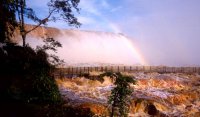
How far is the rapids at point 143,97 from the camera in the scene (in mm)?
26206

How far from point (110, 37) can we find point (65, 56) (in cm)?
3505

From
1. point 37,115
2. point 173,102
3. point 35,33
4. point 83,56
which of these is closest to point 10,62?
point 37,115

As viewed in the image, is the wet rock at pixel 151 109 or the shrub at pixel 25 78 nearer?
the shrub at pixel 25 78

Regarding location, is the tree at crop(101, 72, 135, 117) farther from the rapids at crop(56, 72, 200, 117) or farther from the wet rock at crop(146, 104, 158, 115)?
the wet rock at crop(146, 104, 158, 115)

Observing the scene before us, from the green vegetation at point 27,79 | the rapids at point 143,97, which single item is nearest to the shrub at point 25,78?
the green vegetation at point 27,79

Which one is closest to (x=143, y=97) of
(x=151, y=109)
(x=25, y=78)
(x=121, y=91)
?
(x=151, y=109)

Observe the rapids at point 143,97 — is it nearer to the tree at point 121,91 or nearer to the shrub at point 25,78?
the shrub at point 25,78

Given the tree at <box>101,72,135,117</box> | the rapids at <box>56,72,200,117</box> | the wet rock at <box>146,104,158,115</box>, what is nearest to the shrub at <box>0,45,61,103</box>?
the rapids at <box>56,72,200,117</box>

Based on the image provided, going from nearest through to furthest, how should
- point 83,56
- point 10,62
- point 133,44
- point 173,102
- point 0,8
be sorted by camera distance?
point 0,8
point 10,62
point 173,102
point 83,56
point 133,44

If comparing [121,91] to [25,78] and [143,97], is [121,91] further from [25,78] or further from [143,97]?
[143,97]

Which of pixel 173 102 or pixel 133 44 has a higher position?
pixel 133 44

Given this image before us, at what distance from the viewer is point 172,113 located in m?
26.9

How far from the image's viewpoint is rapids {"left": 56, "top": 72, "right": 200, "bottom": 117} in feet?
86.0

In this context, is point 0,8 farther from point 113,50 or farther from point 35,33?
point 113,50
